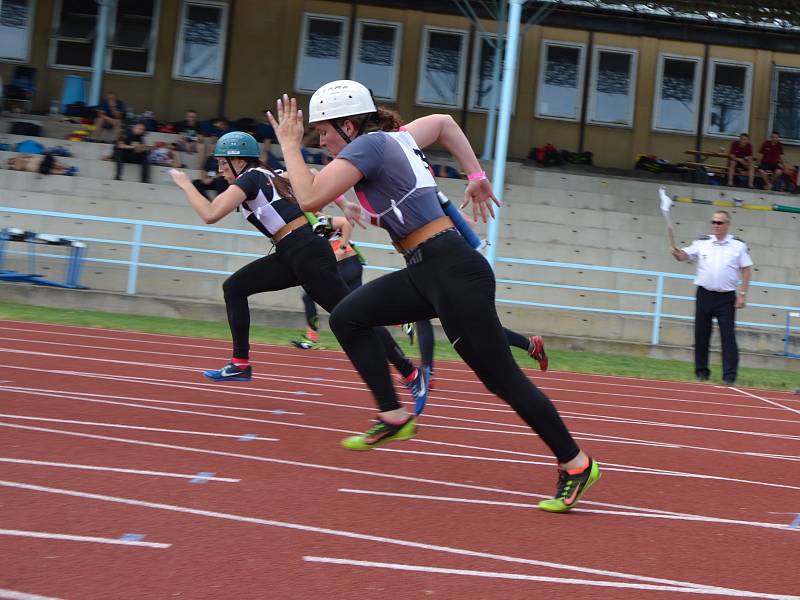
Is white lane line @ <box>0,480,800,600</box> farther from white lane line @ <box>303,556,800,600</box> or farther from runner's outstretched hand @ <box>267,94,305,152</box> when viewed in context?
runner's outstretched hand @ <box>267,94,305,152</box>

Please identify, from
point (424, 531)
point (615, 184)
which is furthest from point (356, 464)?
point (615, 184)

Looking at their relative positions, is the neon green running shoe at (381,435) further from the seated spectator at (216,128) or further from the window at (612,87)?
the window at (612,87)

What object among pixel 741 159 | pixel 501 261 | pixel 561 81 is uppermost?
pixel 561 81

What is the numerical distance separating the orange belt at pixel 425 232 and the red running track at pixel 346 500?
3.94ft

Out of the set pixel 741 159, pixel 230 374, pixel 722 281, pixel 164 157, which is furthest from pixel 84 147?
pixel 741 159

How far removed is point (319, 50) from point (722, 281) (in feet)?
54.3

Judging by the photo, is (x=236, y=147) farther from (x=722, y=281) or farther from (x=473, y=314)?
(x=722, y=281)

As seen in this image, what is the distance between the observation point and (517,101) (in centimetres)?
2677

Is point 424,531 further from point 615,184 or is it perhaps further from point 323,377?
point 615,184

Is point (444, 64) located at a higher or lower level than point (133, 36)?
higher

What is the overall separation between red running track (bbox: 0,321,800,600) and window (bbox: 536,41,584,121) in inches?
740

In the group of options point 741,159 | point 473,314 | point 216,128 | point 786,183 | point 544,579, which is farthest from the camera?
point 741,159

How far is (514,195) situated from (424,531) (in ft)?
55.8

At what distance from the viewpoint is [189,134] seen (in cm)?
2194
